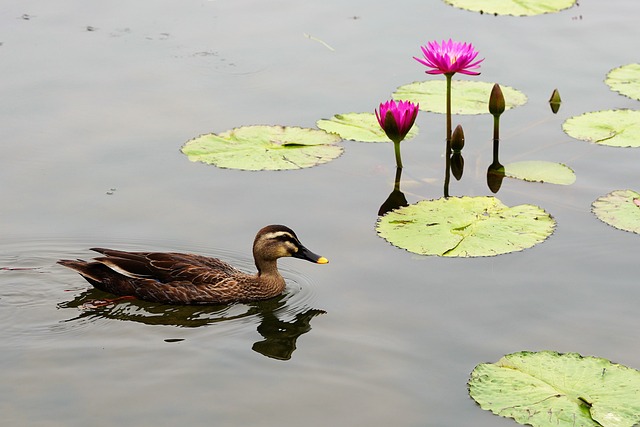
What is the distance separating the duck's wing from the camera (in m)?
8.38

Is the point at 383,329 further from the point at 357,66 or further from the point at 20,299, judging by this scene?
the point at 357,66

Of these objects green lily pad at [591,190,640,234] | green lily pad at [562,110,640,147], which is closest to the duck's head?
green lily pad at [591,190,640,234]

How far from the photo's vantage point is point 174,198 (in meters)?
9.53

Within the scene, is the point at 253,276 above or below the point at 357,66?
below

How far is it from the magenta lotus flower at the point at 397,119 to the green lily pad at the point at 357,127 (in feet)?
1.85

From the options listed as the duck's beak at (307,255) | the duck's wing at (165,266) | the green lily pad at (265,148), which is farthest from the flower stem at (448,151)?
the duck's wing at (165,266)

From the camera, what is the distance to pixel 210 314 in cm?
832

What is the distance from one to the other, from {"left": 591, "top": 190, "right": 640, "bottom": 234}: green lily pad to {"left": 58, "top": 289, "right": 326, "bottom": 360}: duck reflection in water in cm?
260

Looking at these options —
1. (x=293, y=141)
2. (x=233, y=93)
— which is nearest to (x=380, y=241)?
(x=293, y=141)

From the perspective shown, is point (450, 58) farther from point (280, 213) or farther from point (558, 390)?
point (558, 390)

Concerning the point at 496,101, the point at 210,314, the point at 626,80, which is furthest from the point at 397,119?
the point at 626,80

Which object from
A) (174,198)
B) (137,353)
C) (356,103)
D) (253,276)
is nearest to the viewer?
(137,353)

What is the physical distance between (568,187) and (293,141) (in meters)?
2.54

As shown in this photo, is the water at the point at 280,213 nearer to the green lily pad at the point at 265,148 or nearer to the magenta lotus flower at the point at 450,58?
the green lily pad at the point at 265,148
